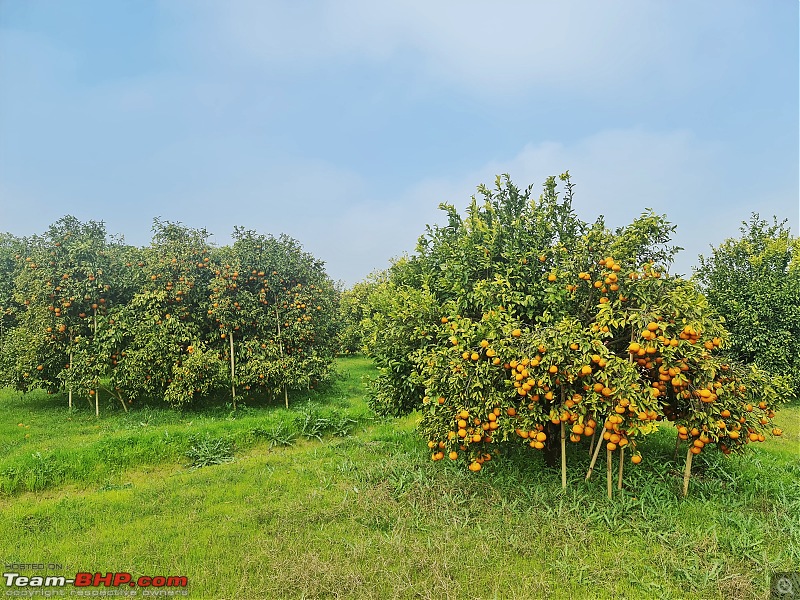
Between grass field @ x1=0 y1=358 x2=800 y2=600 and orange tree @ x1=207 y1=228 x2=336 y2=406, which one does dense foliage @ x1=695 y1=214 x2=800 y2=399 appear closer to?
grass field @ x1=0 y1=358 x2=800 y2=600

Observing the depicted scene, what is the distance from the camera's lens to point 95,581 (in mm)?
3973

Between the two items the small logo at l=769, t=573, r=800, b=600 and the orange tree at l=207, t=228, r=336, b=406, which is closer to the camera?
the small logo at l=769, t=573, r=800, b=600

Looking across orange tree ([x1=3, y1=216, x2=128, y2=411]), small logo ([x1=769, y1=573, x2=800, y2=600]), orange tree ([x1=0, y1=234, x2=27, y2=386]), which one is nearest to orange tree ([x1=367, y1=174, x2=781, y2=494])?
small logo ([x1=769, y1=573, x2=800, y2=600])

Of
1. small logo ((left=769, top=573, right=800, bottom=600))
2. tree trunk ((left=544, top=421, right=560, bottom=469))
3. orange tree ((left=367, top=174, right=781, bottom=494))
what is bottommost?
small logo ((left=769, top=573, right=800, bottom=600))

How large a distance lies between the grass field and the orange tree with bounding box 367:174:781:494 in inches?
20.7

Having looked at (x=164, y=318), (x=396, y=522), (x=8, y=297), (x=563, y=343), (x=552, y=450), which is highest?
(x=8, y=297)

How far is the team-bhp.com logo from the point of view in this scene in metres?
3.91

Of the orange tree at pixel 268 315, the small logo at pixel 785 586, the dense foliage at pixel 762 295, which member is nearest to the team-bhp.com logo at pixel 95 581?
the small logo at pixel 785 586

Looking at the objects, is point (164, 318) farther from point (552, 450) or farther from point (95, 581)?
point (552, 450)

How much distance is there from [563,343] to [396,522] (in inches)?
91.6

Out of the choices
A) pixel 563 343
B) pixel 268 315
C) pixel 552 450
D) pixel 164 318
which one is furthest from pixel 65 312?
pixel 563 343

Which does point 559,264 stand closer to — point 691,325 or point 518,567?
point 691,325

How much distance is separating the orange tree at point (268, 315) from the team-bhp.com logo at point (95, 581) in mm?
6713

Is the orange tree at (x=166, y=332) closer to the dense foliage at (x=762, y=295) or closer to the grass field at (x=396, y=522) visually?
the grass field at (x=396, y=522)
